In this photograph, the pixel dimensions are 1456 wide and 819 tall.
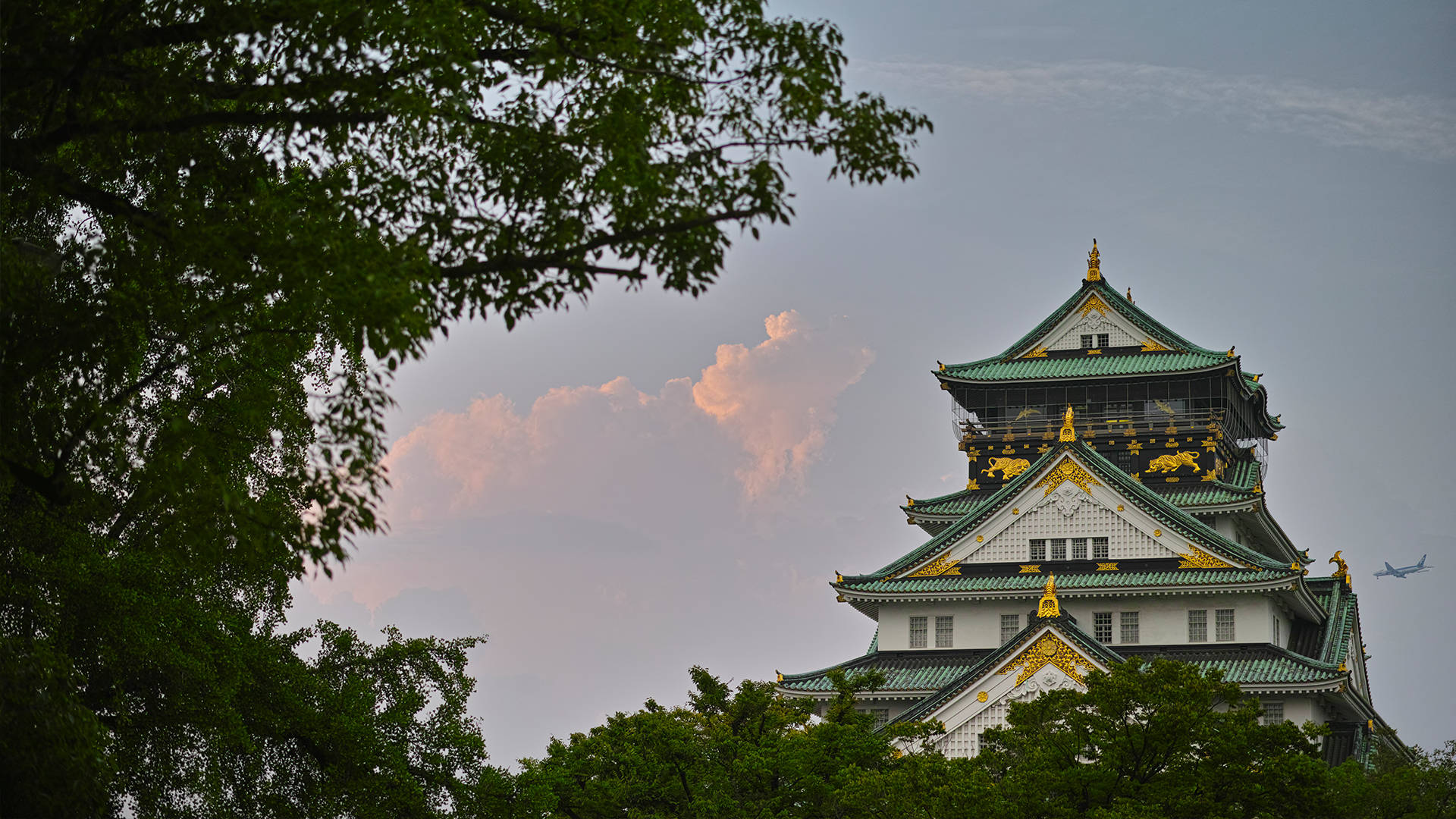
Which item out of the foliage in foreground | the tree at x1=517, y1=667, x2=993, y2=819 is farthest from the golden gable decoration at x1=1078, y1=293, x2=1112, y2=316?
the tree at x1=517, y1=667, x2=993, y2=819

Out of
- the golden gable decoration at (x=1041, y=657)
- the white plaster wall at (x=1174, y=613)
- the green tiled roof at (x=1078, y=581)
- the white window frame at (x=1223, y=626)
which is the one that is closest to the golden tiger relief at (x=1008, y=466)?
the green tiled roof at (x=1078, y=581)

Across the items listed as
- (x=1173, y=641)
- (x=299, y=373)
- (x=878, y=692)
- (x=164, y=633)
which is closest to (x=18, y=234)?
(x=164, y=633)

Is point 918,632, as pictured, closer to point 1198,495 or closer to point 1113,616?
point 1113,616

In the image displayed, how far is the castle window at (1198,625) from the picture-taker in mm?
38219

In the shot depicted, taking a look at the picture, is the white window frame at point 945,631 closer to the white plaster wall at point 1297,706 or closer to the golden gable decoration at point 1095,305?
the white plaster wall at point 1297,706

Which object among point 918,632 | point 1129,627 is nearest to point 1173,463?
point 1129,627

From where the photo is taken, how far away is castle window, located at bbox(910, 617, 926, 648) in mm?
40062

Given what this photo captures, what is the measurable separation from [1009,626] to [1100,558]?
8.67ft

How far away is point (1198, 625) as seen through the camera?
126 ft

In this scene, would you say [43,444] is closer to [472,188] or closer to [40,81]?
[40,81]

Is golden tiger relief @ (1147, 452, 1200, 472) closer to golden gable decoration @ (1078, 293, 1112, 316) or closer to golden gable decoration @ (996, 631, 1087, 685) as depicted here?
golden gable decoration @ (1078, 293, 1112, 316)

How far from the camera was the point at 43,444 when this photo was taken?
11.5 m

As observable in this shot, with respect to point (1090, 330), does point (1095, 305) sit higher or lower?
higher

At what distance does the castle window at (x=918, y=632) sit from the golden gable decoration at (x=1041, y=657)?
5766 millimetres
